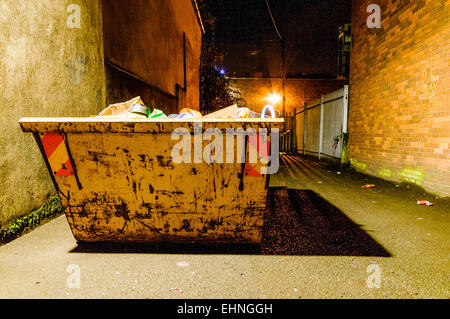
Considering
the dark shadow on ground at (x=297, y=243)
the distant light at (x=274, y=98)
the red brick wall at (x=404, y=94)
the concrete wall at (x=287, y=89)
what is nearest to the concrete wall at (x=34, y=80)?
the dark shadow on ground at (x=297, y=243)

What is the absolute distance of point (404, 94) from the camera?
5109 mm

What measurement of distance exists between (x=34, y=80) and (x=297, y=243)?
10.7 ft

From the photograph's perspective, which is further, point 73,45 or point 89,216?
point 73,45

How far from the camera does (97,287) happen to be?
5.86ft

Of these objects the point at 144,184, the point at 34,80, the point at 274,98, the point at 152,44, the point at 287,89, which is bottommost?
the point at 144,184

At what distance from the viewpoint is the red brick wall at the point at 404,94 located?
13.8 feet

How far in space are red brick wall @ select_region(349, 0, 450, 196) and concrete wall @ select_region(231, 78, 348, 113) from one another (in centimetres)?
1649

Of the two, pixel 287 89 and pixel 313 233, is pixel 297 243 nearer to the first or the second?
pixel 313 233

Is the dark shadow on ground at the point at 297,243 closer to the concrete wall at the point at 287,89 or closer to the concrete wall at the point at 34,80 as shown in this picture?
the concrete wall at the point at 34,80

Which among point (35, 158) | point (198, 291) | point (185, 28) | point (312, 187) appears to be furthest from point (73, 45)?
point (185, 28)

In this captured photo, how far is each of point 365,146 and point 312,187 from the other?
8.04 ft

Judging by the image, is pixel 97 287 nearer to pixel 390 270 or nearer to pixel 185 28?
pixel 390 270

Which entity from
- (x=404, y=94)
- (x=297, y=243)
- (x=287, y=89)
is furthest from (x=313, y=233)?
(x=287, y=89)

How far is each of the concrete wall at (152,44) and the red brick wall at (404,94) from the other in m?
5.55
